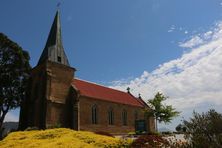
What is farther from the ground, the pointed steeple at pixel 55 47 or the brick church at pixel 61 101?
the pointed steeple at pixel 55 47

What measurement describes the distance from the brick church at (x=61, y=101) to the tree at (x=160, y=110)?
5.13 metres

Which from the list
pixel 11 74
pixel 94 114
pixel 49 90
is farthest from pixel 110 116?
pixel 11 74

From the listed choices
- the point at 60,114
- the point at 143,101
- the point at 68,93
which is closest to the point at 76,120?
the point at 60,114

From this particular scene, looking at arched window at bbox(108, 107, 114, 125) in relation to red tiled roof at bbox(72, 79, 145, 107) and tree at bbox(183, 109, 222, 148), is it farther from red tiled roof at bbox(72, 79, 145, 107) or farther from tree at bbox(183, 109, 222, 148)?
tree at bbox(183, 109, 222, 148)

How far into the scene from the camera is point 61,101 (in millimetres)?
37281

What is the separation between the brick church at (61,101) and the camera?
1414 inches

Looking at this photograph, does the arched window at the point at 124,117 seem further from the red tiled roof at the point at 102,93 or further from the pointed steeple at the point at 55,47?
the pointed steeple at the point at 55,47

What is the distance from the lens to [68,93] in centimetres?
3897

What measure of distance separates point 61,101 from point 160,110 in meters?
17.0

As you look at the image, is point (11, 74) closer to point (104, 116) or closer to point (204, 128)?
point (104, 116)

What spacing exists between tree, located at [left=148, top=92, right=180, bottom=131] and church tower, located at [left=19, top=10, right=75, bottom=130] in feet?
49.2

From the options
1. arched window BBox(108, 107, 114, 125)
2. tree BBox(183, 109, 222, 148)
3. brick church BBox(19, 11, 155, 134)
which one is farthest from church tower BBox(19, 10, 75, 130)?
tree BBox(183, 109, 222, 148)

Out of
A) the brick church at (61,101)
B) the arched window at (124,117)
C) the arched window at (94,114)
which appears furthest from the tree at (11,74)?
the arched window at (124,117)

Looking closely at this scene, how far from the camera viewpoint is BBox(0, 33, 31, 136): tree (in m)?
40.2
